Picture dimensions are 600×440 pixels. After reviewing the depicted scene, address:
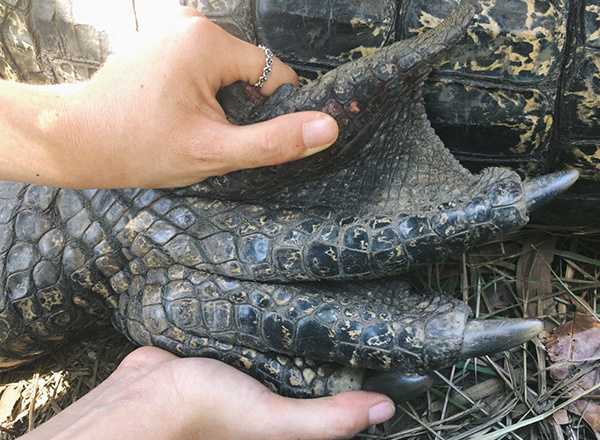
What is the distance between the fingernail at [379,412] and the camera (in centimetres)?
130

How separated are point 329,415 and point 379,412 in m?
0.11

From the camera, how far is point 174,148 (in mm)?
1147

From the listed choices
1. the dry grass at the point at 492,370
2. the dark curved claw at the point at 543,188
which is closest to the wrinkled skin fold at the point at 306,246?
the dark curved claw at the point at 543,188

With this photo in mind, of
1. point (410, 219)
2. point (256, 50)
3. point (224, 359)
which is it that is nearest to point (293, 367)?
point (224, 359)

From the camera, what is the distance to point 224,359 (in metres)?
1.37

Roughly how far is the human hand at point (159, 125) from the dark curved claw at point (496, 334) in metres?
0.46

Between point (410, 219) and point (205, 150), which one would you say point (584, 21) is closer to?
point (410, 219)

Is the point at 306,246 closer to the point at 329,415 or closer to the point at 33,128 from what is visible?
the point at 329,415

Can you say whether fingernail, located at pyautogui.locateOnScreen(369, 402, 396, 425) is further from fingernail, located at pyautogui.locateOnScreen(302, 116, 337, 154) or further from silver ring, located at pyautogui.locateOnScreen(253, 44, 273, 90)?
silver ring, located at pyautogui.locateOnScreen(253, 44, 273, 90)

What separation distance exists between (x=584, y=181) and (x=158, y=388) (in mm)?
A: 1039

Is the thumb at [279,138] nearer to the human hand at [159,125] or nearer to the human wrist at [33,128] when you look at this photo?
the human hand at [159,125]

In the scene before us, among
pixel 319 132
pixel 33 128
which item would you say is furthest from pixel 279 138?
pixel 33 128

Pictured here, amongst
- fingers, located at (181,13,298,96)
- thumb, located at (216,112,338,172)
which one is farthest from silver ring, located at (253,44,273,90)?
thumb, located at (216,112,338,172)

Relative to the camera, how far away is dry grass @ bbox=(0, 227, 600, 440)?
1.43 metres
